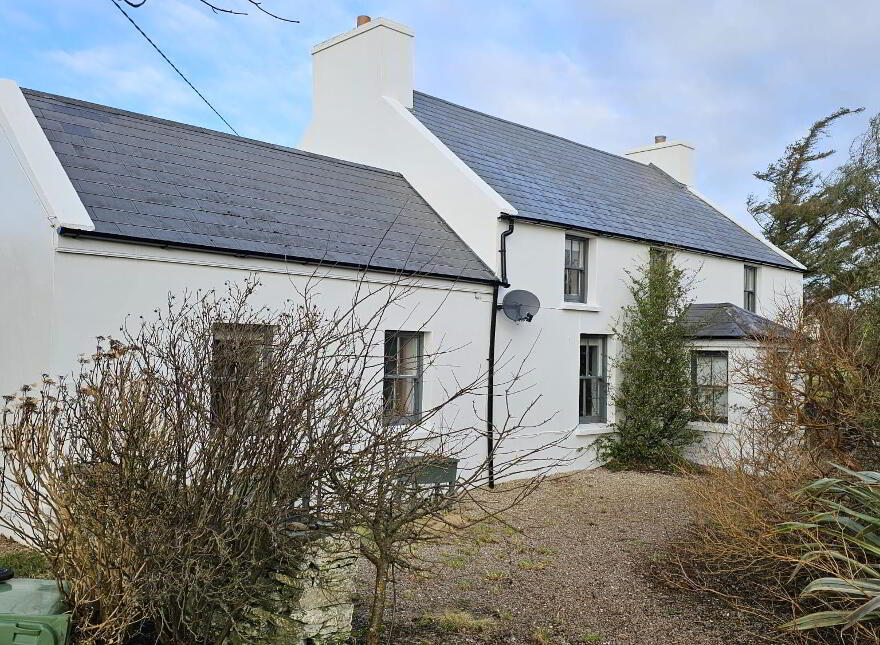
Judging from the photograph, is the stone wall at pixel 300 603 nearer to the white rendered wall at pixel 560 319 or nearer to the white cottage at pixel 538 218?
the white rendered wall at pixel 560 319

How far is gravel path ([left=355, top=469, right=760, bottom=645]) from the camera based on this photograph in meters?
5.76

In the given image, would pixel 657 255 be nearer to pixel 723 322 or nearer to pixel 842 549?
pixel 723 322

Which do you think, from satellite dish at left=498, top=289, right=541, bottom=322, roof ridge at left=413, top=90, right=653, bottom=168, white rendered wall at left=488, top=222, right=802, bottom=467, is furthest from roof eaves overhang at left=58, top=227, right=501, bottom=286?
roof ridge at left=413, top=90, right=653, bottom=168

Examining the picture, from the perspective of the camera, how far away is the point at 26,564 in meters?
6.79

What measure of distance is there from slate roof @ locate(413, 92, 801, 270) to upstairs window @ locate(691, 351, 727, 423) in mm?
2572

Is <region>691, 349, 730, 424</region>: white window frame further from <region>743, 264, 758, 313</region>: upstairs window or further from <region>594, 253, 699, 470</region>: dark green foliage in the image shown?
<region>743, 264, 758, 313</region>: upstairs window

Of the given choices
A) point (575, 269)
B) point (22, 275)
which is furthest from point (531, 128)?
point (22, 275)

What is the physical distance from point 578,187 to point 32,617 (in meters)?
14.0

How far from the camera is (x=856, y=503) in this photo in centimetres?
630

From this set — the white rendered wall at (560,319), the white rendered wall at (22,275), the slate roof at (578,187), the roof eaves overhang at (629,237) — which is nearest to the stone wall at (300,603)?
the white rendered wall at (22,275)

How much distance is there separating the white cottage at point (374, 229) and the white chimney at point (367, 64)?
0.04m

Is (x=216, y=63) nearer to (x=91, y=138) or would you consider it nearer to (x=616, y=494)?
(x=91, y=138)

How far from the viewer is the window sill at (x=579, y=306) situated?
13727mm

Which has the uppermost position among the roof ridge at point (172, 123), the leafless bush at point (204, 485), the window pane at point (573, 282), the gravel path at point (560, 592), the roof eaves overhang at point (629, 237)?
the roof ridge at point (172, 123)
